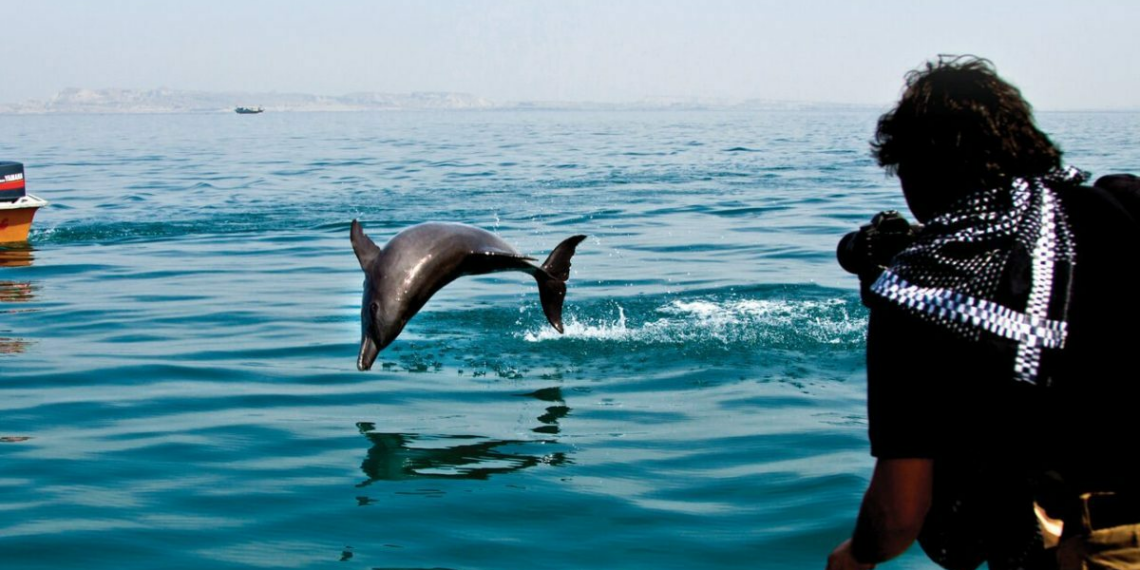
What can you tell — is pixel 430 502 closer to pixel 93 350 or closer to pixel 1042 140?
pixel 1042 140

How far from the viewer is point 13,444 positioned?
8.61 metres

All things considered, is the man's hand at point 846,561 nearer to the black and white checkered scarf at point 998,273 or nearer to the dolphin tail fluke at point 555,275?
the black and white checkered scarf at point 998,273

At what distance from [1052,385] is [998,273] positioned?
0.99 feet

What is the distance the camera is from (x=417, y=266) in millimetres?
8891

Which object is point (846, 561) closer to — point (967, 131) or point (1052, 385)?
point (1052, 385)

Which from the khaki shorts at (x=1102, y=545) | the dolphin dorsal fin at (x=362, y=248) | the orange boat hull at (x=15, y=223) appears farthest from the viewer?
the orange boat hull at (x=15, y=223)

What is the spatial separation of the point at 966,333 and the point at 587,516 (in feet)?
13.6

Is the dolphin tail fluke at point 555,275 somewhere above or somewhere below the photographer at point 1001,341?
below

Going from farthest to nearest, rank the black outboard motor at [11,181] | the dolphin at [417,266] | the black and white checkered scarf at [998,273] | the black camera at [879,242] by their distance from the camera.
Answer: the black outboard motor at [11,181]
the dolphin at [417,266]
the black camera at [879,242]
the black and white checkered scarf at [998,273]

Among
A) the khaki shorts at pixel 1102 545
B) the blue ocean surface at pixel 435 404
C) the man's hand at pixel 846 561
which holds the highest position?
the khaki shorts at pixel 1102 545

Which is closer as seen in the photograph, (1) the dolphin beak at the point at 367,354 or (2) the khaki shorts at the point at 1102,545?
(2) the khaki shorts at the point at 1102,545

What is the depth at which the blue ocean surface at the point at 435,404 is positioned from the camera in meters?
6.59

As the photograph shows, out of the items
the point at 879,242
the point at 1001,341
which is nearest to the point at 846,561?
the point at 1001,341

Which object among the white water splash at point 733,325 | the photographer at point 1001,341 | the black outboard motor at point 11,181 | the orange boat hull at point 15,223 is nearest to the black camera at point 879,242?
the photographer at point 1001,341
